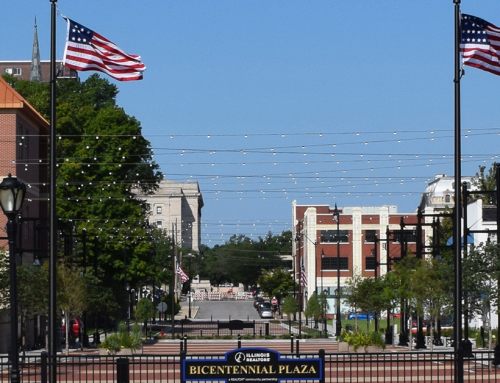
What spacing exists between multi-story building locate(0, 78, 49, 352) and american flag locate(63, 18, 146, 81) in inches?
1359

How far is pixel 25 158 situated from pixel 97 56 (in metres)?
42.3

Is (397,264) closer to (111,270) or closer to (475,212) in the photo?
(475,212)

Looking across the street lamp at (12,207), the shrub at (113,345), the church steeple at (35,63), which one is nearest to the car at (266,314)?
the church steeple at (35,63)

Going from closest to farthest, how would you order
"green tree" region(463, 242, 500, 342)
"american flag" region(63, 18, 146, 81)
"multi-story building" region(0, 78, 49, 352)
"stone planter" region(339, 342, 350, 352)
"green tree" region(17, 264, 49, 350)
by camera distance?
"american flag" region(63, 18, 146, 81) → "green tree" region(463, 242, 500, 342) → "green tree" region(17, 264, 49, 350) → "stone planter" region(339, 342, 350, 352) → "multi-story building" region(0, 78, 49, 352)

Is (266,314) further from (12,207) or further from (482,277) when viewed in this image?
(12,207)

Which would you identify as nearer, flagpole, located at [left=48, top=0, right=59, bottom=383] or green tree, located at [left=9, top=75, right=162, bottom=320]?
flagpole, located at [left=48, top=0, right=59, bottom=383]

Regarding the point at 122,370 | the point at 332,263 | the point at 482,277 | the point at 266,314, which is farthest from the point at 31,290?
the point at 332,263

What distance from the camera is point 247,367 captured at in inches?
1144

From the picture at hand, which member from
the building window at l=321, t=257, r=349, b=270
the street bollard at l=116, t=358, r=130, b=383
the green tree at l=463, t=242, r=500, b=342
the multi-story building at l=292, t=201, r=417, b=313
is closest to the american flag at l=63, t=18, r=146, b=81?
the street bollard at l=116, t=358, r=130, b=383

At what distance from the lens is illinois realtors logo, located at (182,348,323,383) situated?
1141 inches

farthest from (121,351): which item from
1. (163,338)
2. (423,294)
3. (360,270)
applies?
(360,270)

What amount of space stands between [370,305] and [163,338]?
13.1 metres

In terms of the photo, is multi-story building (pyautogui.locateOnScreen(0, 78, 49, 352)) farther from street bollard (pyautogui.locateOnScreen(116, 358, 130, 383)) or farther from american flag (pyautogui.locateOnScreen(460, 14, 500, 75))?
american flag (pyautogui.locateOnScreen(460, 14, 500, 75))

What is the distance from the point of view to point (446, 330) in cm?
8112
